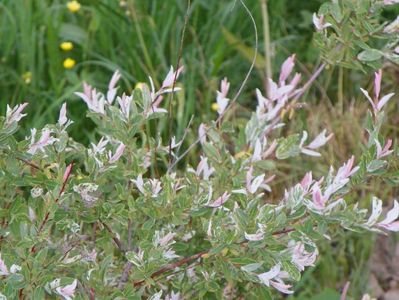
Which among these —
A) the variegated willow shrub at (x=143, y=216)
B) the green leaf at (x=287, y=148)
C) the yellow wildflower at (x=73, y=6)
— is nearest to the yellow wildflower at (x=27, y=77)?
the yellow wildflower at (x=73, y=6)

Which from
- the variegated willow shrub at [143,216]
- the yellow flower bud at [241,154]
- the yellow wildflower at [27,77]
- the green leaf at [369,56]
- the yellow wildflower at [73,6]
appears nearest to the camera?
the variegated willow shrub at [143,216]

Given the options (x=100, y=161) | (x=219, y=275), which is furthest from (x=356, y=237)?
(x=100, y=161)

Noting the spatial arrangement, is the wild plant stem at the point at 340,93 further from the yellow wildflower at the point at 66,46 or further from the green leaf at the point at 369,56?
the green leaf at the point at 369,56

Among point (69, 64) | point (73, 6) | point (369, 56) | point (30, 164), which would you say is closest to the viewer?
point (30, 164)

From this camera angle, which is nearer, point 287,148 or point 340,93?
point 287,148

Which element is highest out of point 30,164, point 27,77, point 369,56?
point 369,56

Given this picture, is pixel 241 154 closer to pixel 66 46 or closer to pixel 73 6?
pixel 66 46

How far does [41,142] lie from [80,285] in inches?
12.4

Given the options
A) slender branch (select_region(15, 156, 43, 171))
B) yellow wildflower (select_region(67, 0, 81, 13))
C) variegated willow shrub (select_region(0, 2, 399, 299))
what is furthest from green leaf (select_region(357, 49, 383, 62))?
yellow wildflower (select_region(67, 0, 81, 13))

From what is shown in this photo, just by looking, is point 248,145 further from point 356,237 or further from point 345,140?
point 345,140

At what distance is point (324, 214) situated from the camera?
6.10ft

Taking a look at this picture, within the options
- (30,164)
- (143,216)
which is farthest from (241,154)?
(30,164)

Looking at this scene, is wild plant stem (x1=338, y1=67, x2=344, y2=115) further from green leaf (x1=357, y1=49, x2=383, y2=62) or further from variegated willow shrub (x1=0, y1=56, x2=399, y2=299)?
variegated willow shrub (x1=0, y1=56, x2=399, y2=299)

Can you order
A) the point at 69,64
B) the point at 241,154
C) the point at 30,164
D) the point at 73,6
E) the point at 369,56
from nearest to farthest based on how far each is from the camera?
the point at 30,164 < the point at 369,56 < the point at 241,154 < the point at 69,64 < the point at 73,6
